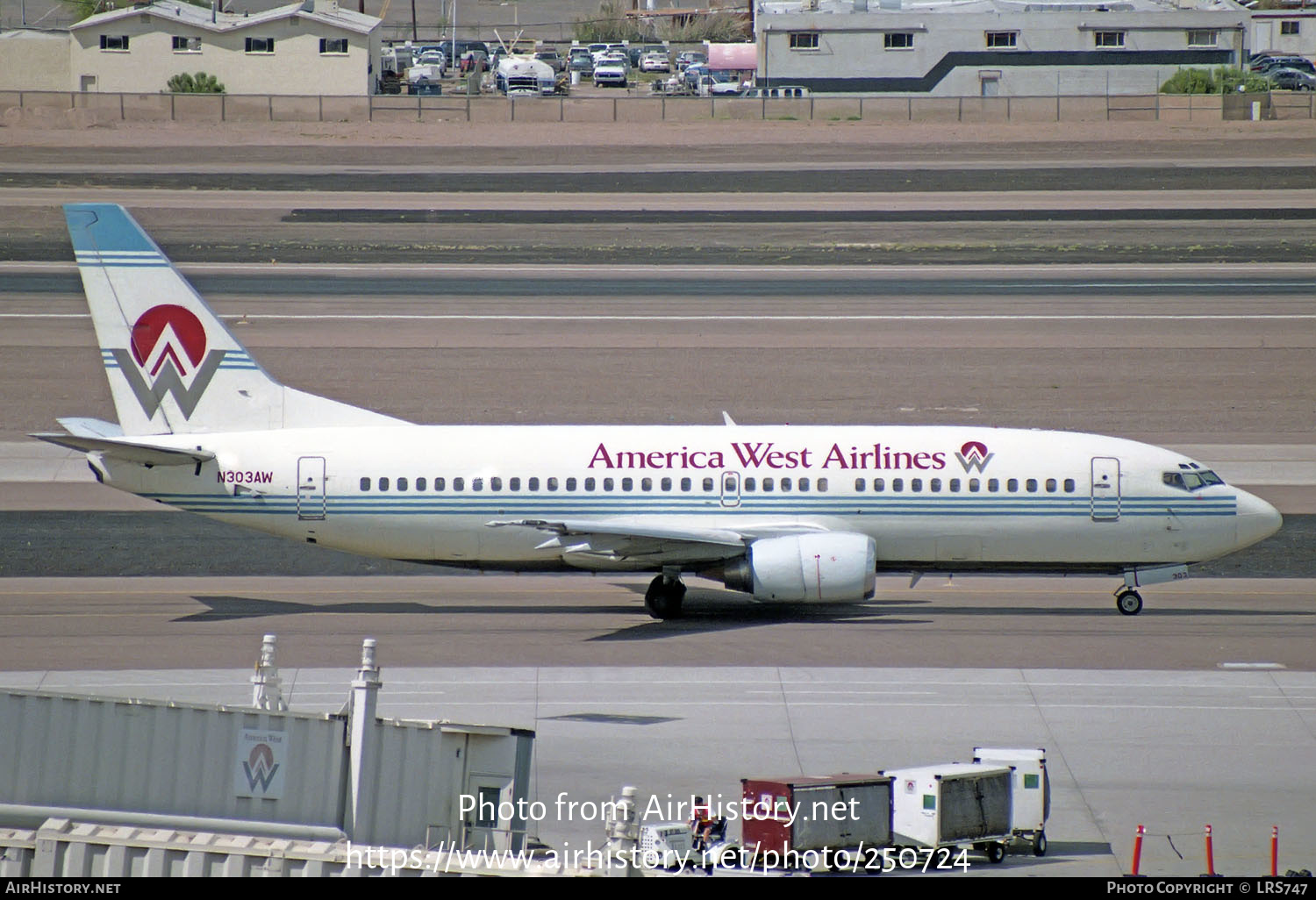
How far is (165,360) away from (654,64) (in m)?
116

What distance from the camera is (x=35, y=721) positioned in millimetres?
18016

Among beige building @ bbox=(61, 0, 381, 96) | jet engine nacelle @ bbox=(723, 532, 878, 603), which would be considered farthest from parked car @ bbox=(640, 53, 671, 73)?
jet engine nacelle @ bbox=(723, 532, 878, 603)

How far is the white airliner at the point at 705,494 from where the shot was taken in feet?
109

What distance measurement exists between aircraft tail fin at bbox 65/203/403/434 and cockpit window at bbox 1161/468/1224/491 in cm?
1873

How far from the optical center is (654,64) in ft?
477

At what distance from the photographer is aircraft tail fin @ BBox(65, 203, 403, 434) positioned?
34312 millimetres

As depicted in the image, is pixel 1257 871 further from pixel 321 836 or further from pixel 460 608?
pixel 460 608

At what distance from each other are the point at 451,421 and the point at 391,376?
238 inches

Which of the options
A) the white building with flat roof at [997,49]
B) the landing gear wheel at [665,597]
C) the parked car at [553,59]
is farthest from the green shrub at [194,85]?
the landing gear wheel at [665,597]

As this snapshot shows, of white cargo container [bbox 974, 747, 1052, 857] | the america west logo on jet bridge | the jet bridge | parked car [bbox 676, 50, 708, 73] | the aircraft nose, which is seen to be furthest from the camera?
parked car [bbox 676, 50, 708, 73]

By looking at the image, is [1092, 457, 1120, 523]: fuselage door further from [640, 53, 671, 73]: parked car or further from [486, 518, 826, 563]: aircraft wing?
[640, 53, 671, 73]: parked car

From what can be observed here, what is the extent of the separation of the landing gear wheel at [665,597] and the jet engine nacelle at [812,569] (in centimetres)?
194

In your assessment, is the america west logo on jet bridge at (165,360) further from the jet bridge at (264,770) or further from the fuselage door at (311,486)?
the jet bridge at (264,770)

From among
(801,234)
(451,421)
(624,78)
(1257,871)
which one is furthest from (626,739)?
(624,78)
